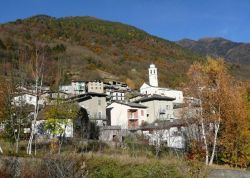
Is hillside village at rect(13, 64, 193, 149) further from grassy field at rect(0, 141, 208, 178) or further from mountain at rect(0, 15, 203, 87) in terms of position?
mountain at rect(0, 15, 203, 87)

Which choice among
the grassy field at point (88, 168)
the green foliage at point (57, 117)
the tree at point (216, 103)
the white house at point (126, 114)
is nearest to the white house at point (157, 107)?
the white house at point (126, 114)

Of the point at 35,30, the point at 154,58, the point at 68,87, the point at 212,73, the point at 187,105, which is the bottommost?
the point at 187,105

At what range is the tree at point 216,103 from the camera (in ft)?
114

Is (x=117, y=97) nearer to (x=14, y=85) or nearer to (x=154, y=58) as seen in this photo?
(x=14, y=85)

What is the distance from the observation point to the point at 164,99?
75250 mm

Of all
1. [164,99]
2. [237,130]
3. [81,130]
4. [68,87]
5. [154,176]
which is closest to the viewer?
[154,176]

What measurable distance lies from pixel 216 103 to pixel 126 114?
1332 inches

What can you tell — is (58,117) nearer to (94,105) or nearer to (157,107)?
(94,105)

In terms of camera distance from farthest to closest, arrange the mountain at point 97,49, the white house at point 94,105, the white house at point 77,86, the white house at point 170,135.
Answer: the mountain at point 97,49 → the white house at point 77,86 → the white house at point 94,105 → the white house at point 170,135

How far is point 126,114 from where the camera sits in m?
68.1

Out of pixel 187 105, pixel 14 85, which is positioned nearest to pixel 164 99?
pixel 187 105

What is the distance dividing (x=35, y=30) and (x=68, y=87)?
7742 centimetres

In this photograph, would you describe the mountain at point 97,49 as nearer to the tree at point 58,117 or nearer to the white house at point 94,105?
the white house at point 94,105

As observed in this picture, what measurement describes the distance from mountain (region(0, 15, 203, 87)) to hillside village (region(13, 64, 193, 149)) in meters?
12.7
